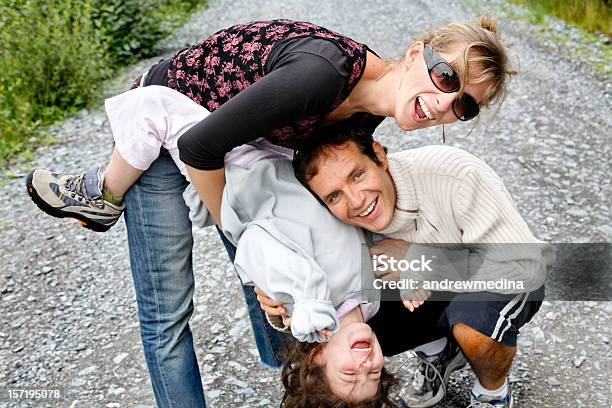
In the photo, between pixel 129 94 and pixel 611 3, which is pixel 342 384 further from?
pixel 611 3

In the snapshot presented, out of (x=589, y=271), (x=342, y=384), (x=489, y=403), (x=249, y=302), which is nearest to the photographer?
(x=342, y=384)

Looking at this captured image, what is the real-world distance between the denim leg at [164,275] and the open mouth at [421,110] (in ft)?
2.96

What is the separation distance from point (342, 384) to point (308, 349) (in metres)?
0.20

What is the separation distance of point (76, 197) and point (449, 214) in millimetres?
1405

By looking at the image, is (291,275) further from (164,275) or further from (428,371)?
(428,371)

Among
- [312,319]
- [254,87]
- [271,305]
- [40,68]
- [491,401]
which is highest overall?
[254,87]

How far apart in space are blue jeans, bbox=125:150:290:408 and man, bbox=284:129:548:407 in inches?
19.2

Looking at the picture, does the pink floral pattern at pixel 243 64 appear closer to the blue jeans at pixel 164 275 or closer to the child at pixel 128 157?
the child at pixel 128 157

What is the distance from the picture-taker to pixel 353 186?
109 inches

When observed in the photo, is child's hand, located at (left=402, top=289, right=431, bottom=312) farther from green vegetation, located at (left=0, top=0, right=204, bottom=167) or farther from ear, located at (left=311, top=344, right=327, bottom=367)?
green vegetation, located at (left=0, top=0, right=204, bottom=167)

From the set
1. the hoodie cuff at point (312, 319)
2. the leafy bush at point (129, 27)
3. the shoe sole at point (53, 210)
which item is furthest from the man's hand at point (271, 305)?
the leafy bush at point (129, 27)

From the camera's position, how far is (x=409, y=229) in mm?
2920

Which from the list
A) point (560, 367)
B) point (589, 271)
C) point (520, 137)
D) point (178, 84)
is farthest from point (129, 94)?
point (520, 137)

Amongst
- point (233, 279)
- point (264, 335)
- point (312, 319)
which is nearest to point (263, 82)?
point (312, 319)
